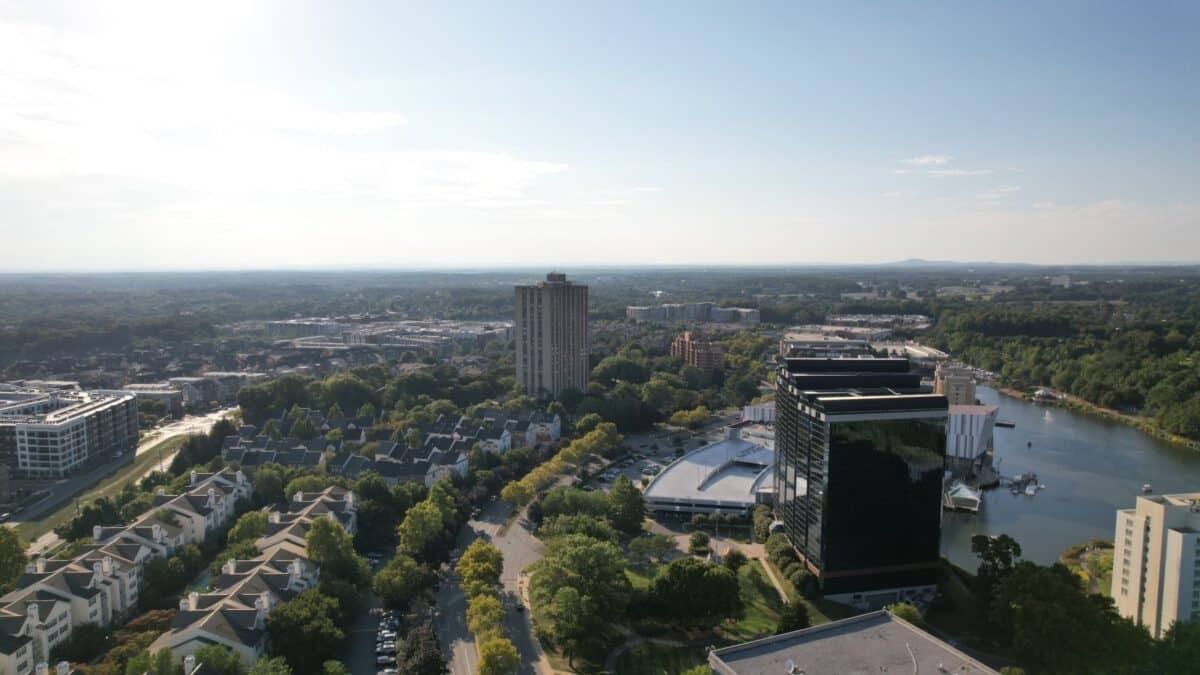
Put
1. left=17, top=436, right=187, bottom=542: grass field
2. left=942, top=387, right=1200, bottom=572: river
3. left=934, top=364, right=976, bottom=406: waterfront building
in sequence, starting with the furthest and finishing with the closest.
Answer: left=934, top=364, right=976, bottom=406: waterfront building → left=942, top=387, right=1200, bottom=572: river → left=17, top=436, right=187, bottom=542: grass field

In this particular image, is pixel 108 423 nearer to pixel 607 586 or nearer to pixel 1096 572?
pixel 607 586

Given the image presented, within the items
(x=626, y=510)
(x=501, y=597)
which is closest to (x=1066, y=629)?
(x=626, y=510)

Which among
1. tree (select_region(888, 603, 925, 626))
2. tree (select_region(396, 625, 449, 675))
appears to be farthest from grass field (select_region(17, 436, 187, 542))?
tree (select_region(888, 603, 925, 626))

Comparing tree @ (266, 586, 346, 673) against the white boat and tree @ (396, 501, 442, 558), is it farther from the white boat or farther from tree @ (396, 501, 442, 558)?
the white boat

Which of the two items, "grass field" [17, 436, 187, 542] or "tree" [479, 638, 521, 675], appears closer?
"tree" [479, 638, 521, 675]

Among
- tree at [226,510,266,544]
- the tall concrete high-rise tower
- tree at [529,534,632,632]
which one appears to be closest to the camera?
tree at [529,534,632,632]

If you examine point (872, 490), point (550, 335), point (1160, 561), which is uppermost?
point (550, 335)

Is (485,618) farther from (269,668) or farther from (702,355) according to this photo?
(702,355)

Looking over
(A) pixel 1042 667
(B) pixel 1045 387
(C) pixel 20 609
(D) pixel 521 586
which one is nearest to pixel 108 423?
(C) pixel 20 609
